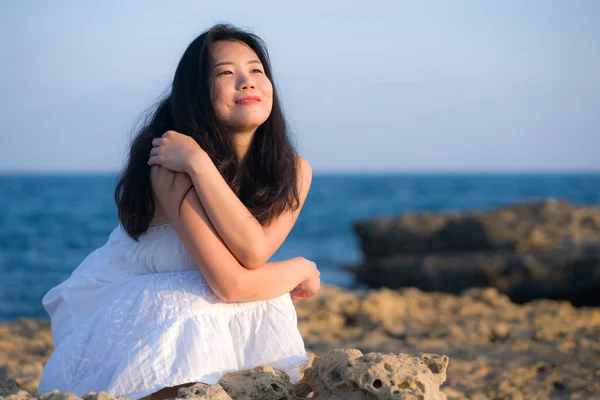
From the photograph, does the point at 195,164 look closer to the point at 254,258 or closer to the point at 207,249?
the point at 207,249

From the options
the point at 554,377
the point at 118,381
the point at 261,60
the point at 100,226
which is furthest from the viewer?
the point at 100,226

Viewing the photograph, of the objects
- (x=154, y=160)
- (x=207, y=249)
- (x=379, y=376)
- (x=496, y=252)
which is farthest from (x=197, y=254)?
(x=496, y=252)

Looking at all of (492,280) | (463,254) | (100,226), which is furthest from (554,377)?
(100,226)

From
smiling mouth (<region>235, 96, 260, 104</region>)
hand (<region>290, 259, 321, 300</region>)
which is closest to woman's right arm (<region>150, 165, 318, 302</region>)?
hand (<region>290, 259, 321, 300</region>)

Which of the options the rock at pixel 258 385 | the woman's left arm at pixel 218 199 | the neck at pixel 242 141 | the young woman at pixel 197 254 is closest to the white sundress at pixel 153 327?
the young woman at pixel 197 254

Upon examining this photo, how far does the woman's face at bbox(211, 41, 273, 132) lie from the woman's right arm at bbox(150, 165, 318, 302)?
37cm

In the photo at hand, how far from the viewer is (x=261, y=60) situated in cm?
299

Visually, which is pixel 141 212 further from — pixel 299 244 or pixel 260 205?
pixel 299 244

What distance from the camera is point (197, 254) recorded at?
251 centimetres

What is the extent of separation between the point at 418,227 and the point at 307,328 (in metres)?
9.85

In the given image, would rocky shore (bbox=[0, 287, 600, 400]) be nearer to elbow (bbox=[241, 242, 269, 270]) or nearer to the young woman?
the young woman

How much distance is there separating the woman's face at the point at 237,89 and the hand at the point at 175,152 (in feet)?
0.78

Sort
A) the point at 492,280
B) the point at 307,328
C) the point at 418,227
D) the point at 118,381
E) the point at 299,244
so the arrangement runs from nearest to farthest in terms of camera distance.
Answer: the point at 118,381 < the point at 307,328 < the point at 492,280 < the point at 418,227 < the point at 299,244

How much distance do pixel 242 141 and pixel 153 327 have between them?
3.06ft
